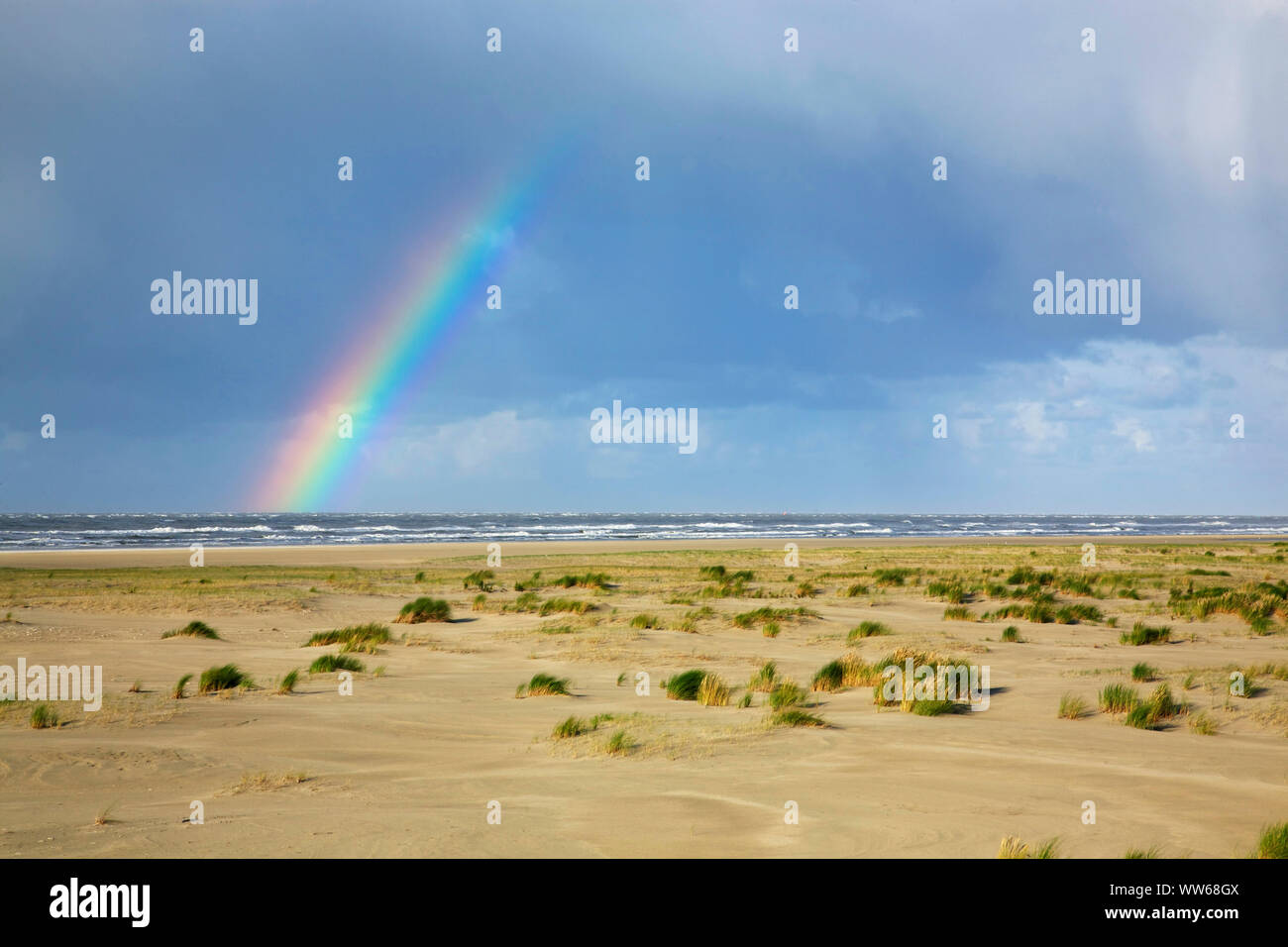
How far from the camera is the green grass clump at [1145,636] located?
19.3m

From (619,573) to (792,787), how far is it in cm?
3076

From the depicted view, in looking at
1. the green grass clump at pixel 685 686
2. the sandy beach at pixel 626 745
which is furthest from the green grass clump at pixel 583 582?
the green grass clump at pixel 685 686

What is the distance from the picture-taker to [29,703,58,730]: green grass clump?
10547 mm

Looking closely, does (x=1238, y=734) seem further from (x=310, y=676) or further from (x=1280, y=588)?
(x=1280, y=588)

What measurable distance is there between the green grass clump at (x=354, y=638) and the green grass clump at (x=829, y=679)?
31.0 feet

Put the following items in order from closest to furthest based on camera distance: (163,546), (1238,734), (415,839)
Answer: (415,839), (1238,734), (163,546)

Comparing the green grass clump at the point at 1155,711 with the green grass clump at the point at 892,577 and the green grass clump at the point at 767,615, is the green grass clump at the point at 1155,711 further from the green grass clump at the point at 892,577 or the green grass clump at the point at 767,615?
the green grass clump at the point at 892,577

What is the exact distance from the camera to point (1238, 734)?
11016mm

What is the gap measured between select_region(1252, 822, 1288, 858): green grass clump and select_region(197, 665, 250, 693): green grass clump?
13.1m

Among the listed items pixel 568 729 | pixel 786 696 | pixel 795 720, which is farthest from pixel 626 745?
pixel 786 696

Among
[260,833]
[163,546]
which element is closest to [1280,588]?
[260,833]

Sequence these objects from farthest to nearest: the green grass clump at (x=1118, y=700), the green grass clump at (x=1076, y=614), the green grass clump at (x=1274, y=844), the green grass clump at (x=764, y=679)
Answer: the green grass clump at (x=1076, y=614) < the green grass clump at (x=764, y=679) < the green grass clump at (x=1118, y=700) < the green grass clump at (x=1274, y=844)

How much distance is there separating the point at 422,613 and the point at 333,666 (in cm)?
774
